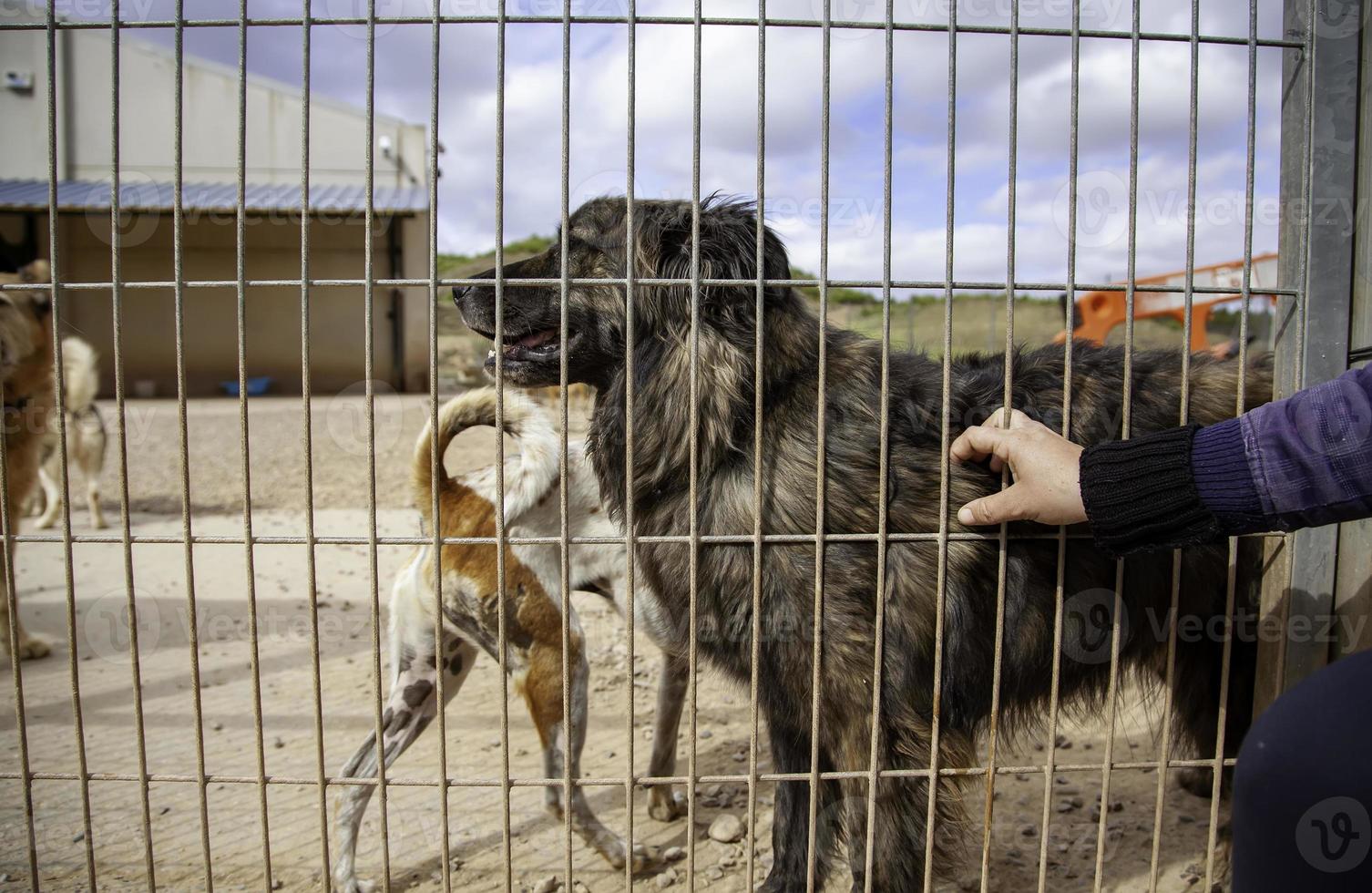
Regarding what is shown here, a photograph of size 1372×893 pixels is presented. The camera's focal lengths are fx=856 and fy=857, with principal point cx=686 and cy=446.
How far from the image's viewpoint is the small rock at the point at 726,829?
10.4 feet

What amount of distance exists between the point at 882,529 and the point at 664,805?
1.95 meters

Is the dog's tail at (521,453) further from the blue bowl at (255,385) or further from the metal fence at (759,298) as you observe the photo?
the blue bowl at (255,385)

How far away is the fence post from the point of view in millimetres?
2154

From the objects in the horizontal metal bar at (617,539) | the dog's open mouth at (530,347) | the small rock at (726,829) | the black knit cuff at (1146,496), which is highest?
the dog's open mouth at (530,347)

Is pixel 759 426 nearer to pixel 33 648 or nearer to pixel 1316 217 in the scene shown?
pixel 1316 217

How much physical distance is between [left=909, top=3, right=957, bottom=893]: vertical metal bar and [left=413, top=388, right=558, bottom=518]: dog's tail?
1488 millimetres

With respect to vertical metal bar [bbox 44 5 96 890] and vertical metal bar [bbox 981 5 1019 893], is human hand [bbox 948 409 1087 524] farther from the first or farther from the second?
vertical metal bar [bbox 44 5 96 890]

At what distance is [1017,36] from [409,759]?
11.8 feet

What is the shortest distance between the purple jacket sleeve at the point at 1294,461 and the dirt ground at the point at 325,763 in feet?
4.08

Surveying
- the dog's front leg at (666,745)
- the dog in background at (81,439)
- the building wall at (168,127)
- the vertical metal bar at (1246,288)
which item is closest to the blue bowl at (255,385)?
the building wall at (168,127)

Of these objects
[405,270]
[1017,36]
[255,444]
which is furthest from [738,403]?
[405,270]

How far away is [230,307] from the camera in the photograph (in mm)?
18188

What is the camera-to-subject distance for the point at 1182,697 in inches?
107

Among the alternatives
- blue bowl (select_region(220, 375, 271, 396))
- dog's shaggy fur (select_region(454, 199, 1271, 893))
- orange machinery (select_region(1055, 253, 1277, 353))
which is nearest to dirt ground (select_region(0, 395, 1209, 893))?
dog's shaggy fur (select_region(454, 199, 1271, 893))
